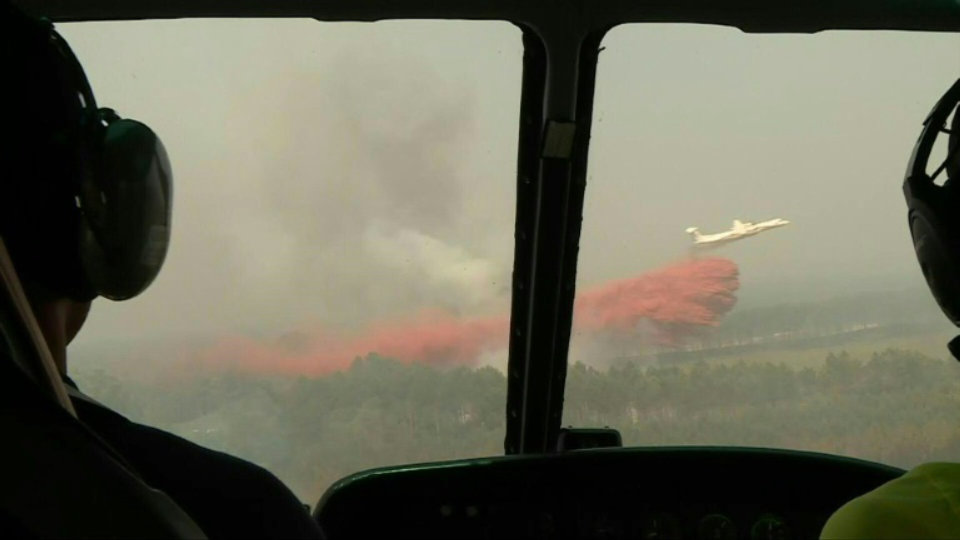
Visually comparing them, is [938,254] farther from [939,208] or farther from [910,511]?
[910,511]

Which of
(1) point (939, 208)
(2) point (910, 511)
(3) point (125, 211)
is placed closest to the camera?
(2) point (910, 511)

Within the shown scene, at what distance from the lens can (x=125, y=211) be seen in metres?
1.33

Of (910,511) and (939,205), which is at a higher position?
(939,205)

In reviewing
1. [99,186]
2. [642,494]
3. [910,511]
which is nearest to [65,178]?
[99,186]

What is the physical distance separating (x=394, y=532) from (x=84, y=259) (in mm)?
1314

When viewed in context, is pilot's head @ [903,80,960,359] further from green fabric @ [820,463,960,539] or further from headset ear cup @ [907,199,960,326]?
green fabric @ [820,463,960,539]

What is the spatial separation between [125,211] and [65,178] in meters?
0.14

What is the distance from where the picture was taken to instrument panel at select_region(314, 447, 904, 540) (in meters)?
2.38

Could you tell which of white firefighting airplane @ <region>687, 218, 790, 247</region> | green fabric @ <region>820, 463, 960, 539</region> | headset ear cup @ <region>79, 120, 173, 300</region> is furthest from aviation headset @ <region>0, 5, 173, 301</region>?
white firefighting airplane @ <region>687, 218, 790, 247</region>

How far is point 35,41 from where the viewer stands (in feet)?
3.83

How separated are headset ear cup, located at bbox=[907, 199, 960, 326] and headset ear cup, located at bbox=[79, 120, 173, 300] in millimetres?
1111

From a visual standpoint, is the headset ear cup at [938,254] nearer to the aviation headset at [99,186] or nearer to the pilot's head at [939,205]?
the pilot's head at [939,205]

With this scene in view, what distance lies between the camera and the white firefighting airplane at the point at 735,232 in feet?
9.17

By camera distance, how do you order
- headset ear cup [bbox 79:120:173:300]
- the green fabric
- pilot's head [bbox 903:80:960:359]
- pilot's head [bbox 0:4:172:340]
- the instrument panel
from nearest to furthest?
the green fabric, pilot's head [bbox 0:4:172:340], headset ear cup [bbox 79:120:173:300], pilot's head [bbox 903:80:960:359], the instrument panel
